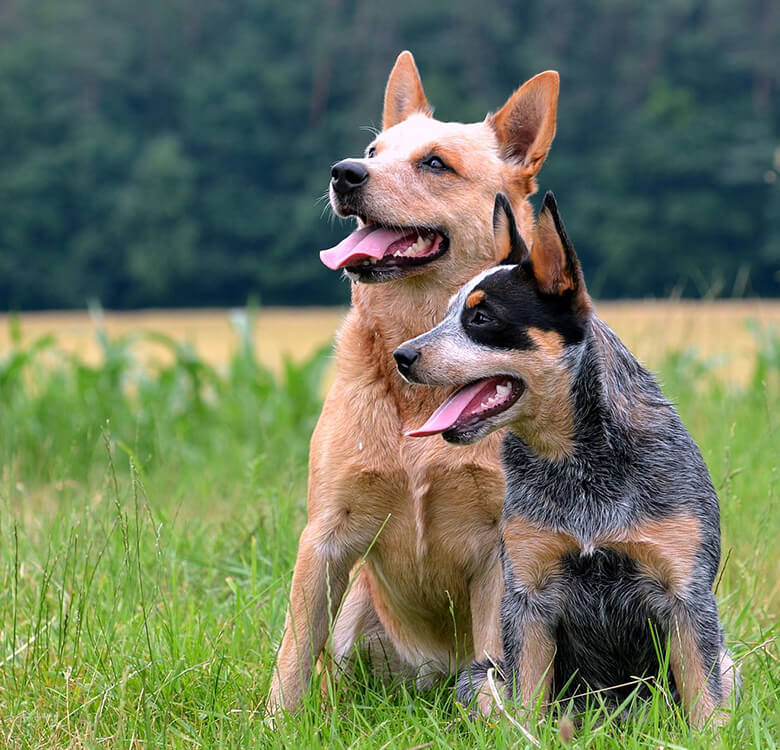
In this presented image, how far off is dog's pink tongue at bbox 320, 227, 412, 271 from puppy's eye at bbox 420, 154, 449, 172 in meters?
0.23

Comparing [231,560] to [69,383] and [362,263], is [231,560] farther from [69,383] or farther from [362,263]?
[69,383]

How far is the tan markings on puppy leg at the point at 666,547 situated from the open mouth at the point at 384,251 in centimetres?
97

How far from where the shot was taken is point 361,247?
3049mm

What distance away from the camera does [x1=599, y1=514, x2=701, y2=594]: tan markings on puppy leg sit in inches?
100

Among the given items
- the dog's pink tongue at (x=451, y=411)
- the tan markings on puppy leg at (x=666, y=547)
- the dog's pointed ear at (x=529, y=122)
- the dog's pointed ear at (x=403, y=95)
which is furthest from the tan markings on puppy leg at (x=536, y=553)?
the dog's pointed ear at (x=403, y=95)

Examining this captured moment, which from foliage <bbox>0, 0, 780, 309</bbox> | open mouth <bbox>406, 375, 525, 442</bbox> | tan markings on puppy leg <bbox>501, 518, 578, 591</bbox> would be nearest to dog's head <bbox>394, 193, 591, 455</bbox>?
open mouth <bbox>406, 375, 525, 442</bbox>

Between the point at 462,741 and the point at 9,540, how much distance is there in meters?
1.69

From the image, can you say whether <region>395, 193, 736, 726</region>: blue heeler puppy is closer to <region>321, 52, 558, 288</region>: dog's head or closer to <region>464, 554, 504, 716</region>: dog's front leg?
→ <region>464, 554, 504, 716</region>: dog's front leg

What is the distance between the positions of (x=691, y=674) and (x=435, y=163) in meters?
1.58

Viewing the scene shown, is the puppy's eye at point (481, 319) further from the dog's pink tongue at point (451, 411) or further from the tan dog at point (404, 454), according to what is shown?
the tan dog at point (404, 454)

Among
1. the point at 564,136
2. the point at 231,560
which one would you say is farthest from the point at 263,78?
the point at 231,560

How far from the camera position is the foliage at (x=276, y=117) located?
26.1 meters

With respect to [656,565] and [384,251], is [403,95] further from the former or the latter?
[656,565]

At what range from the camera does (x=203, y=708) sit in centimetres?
273
